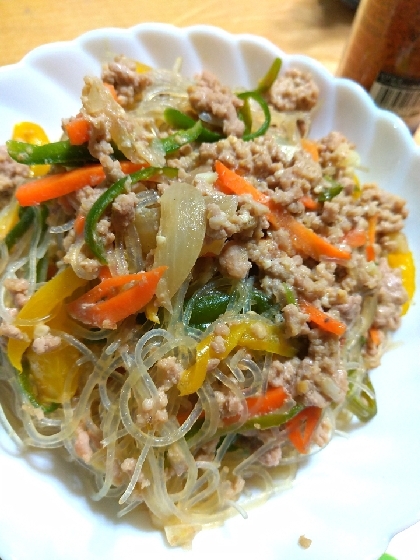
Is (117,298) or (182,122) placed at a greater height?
(182,122)

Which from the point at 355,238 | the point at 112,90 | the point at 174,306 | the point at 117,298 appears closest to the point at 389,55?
the point at 355,238

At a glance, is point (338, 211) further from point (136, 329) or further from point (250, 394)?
point (136, 329)

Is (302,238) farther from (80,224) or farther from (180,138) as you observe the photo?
(80,224)

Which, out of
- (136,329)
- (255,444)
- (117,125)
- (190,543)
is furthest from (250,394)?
(117,125)

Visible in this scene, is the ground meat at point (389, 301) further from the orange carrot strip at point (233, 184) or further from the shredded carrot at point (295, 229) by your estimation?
the orange carrot strip at point (233, 184)

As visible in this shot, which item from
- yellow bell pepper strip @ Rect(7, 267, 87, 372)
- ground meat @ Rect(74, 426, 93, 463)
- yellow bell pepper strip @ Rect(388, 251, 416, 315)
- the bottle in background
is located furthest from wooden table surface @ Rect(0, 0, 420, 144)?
ground meat @ Rect(74, 426, 93, 463)

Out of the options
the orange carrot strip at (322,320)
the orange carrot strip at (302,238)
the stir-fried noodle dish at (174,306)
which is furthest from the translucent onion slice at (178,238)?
the orange carrot strip at (322,320)
